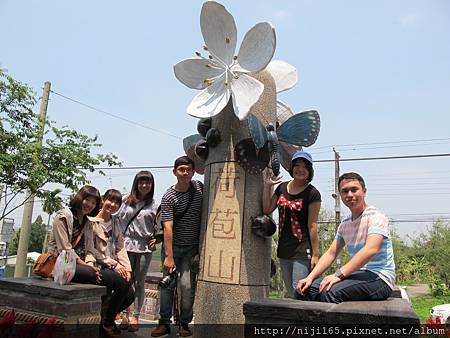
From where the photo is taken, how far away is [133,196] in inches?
154

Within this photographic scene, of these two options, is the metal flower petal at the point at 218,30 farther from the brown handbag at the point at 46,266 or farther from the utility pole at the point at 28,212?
the utility pole at the point at 28,212

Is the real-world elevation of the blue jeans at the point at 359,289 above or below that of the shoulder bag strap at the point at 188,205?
below

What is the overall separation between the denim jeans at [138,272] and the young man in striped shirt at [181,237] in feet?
1.23

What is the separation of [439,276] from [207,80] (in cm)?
2665

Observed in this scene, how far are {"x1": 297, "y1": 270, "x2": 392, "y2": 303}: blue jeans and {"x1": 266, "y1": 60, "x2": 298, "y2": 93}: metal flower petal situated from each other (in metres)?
2.84

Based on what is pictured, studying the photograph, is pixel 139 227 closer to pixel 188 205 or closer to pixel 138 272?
pixel 138 272

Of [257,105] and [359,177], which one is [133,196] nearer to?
[257,105]

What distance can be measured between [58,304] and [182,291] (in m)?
1.16

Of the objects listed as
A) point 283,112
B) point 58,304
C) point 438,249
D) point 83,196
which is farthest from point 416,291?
point 58,304

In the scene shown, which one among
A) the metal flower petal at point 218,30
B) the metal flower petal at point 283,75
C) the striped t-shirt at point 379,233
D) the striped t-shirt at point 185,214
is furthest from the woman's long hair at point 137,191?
the striped t-shirt at point 379,233

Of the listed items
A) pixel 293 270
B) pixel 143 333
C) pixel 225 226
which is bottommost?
pixel 143 333

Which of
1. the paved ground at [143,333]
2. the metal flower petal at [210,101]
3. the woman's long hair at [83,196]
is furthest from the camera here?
the metal flower petal at [210,101]

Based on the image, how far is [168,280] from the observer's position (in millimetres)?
3404

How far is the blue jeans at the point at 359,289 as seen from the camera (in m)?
2.25
